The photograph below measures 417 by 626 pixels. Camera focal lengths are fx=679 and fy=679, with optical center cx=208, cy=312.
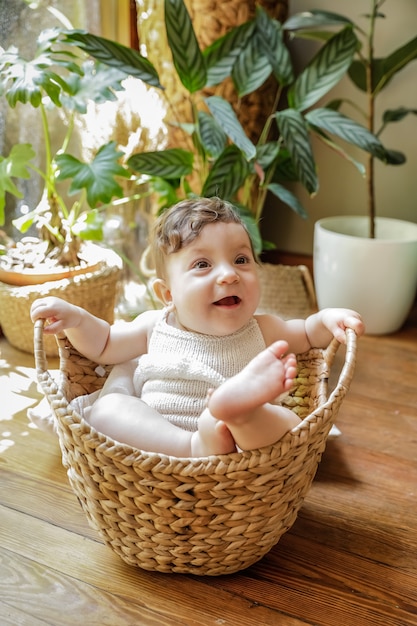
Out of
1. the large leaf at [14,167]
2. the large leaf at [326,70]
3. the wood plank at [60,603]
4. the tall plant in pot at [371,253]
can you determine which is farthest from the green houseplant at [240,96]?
the wood plank at [60,603]

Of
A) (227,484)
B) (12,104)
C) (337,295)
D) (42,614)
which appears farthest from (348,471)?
(12,104)

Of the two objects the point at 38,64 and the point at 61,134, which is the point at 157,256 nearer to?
the point at 38,64

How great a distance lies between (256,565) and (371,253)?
1052 millimetres

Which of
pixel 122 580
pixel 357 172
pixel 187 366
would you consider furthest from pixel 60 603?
pixel 357 172

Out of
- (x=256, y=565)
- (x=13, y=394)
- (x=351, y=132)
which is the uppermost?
(x=351, y=132)

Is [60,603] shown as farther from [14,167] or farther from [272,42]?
[272,42]

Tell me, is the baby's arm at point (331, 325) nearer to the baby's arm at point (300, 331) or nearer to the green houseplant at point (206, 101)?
the baby's arm at point (300, 331)

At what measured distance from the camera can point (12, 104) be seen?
1354mm

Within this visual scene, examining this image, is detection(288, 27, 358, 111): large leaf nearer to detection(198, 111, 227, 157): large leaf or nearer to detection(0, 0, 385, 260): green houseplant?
detection(0, 0, 385, 260): green houseplant

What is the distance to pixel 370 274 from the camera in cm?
186

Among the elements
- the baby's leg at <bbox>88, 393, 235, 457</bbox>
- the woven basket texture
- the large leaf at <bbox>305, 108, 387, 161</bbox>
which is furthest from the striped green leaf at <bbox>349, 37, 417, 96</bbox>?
the baby's leg at <bbox>88, 393, 235, 457</bbox>

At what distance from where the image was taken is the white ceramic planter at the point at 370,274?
183 centimetres

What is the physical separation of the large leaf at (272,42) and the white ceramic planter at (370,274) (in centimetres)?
46

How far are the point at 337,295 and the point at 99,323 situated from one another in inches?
38.4
